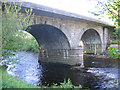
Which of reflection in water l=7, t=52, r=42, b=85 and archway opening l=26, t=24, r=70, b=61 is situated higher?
archway opening l=26, t=24, r=70, b=61

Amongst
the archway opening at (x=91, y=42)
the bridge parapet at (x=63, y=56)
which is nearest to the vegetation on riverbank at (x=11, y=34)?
the bridge parapet at (x=63, y=56)

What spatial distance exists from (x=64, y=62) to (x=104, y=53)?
8820mm

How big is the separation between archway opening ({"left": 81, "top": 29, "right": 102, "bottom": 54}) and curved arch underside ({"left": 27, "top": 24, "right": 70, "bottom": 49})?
7046 mm

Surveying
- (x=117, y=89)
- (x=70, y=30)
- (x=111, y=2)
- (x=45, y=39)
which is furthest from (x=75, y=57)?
(x=111, y=2)

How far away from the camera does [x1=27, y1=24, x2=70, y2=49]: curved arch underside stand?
43.0 ft

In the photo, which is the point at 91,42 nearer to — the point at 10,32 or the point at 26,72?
the point at 26,72

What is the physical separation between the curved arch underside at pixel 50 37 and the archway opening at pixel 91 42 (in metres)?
7.05

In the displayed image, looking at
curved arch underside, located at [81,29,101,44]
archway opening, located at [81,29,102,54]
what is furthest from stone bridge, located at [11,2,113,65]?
archway opening, located at [81,29,102,54]

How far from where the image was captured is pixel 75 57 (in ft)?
44.4

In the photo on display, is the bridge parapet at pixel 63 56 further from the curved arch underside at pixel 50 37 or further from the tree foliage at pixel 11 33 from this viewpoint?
the tree foliage at pixel 11 33

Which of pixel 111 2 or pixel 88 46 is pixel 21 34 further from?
pixel 88 46

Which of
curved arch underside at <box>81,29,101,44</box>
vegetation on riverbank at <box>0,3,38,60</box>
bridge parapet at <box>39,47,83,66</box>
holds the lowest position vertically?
bridge parapet at <box>39,47,83,66</box>

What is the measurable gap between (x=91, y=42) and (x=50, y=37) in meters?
10.0

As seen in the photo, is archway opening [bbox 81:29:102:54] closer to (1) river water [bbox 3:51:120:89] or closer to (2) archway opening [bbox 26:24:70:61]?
(2) archway opening [bbox 26:24:70:61]
